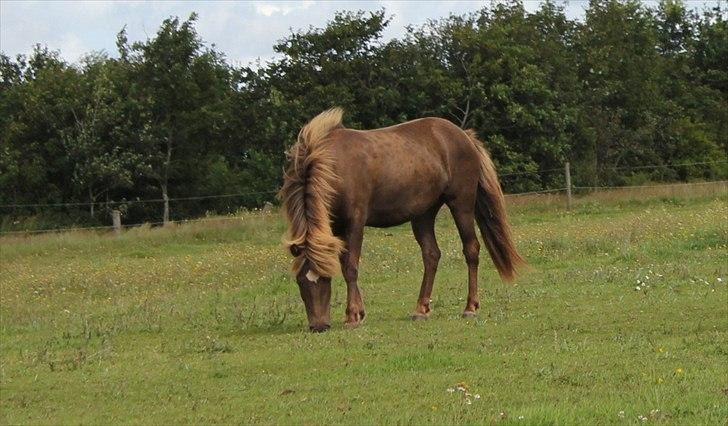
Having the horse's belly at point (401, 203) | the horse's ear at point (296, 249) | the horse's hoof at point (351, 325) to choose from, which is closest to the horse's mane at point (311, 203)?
the horse's ear at point (296, 249)

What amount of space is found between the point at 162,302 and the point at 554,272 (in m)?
5.80

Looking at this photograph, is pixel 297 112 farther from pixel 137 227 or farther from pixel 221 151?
pixel 137 227

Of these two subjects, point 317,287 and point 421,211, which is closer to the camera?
point 317,287

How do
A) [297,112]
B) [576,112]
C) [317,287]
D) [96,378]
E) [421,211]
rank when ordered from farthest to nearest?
[576,112], [297,112], [421,211], [317,287], [96,378]

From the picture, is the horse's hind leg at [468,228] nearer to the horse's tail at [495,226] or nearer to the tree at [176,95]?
the horse's tail at [495,226]

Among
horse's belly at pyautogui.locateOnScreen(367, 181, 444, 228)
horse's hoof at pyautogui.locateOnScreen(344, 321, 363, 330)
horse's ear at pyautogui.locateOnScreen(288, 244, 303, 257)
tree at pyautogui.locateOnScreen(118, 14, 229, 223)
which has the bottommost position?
horse's hoof at pyautogui.locateOnScreen(344, 321, 363, 330)

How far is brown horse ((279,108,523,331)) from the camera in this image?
33.1 feet

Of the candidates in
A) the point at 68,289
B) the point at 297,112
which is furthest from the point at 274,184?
the point at 68,289

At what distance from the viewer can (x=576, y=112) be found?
137 feet

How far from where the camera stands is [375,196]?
11.0 metres

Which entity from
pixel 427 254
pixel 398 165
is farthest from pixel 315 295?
pixel 427 254

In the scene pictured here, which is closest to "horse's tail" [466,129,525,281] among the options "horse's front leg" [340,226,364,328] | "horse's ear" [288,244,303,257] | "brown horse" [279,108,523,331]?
"brown horse" [279,108,523,331]

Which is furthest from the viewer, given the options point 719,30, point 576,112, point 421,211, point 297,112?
point 719,30

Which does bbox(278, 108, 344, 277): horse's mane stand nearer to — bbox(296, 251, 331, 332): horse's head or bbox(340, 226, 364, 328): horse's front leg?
bbox(296, 251, 331, 332): horse's head
